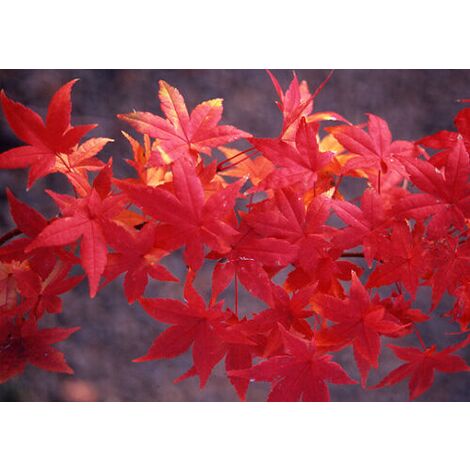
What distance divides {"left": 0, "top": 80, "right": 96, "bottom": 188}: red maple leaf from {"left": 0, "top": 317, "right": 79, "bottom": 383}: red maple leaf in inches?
7.2

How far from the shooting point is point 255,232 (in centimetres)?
41

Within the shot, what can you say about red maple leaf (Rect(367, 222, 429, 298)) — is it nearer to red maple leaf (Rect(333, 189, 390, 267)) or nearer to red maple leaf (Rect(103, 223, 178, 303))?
red maple leaf (Rect(333, 189, 390, 267))

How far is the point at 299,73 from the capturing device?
993mm

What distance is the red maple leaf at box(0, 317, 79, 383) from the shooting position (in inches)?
21.2

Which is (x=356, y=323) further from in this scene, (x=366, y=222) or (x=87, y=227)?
(x=87, y=227)

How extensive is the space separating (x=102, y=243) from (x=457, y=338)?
0.93 meters

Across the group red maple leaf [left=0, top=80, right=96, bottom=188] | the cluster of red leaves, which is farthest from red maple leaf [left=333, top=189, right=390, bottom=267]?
red maple leaf [left=0, top=80, right=96, bottom=188]

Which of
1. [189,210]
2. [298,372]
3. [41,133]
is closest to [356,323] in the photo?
[298,372]

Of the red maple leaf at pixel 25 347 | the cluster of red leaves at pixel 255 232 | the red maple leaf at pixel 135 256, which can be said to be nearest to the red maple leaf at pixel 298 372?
the cluster of red leaves at pixel 255 232

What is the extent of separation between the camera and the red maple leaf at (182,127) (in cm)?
44

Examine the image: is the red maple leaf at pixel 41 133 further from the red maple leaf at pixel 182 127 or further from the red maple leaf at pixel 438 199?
the red maple leaf at pixel 438 199

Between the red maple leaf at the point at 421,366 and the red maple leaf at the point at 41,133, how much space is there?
0.38m

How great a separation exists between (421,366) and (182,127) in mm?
360

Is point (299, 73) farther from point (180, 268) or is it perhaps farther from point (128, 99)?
point (180, 268)
